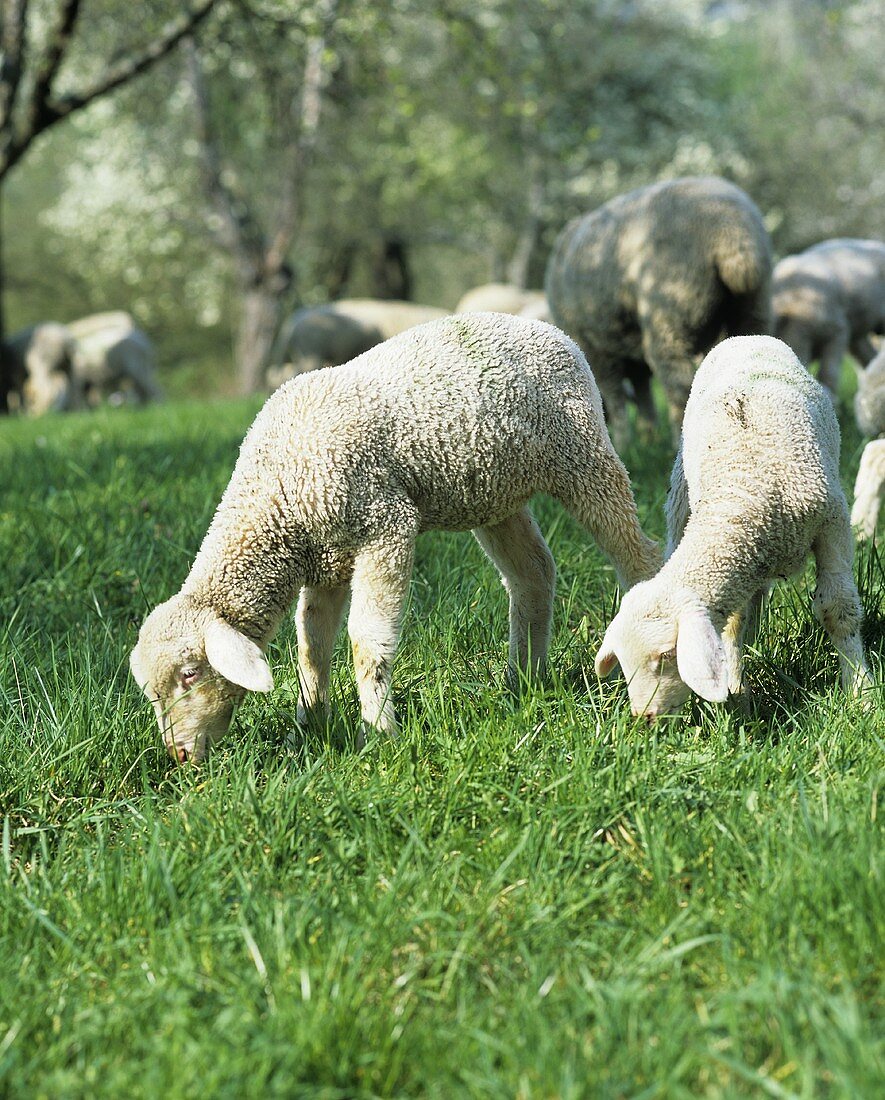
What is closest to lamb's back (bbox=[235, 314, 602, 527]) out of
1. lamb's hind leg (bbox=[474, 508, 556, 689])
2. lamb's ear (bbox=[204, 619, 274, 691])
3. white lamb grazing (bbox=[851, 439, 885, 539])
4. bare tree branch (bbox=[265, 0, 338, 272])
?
lamb's hind leg (bbox=[474, 508, 556, 689])

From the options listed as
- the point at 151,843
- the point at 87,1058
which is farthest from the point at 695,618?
the point at 87,1058

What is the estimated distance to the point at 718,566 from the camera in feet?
10.6

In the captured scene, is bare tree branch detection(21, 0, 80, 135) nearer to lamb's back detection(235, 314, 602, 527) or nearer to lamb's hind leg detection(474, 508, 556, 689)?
lamb's back detection(235, 314, 602, 527)

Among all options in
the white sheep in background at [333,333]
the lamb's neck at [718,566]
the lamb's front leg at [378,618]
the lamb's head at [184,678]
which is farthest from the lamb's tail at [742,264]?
the white sheep in background at [333,333]

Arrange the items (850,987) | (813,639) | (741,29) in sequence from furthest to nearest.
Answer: (741,29)
(813,639)
(850,987)

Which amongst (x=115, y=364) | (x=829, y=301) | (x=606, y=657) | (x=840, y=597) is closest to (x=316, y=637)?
(x=606, y=657)

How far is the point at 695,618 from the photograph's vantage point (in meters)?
3.03

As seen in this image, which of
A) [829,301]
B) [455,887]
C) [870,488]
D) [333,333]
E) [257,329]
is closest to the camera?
[455,887]

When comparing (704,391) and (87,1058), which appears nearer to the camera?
(87,1058)

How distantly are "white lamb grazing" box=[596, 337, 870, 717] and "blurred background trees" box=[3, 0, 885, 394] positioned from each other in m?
14.5

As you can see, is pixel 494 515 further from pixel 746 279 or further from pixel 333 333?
pixel 333 333

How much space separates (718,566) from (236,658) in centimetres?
138

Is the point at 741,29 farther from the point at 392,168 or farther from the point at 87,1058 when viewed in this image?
the point at 87,1058

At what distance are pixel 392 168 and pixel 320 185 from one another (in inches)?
64.8
